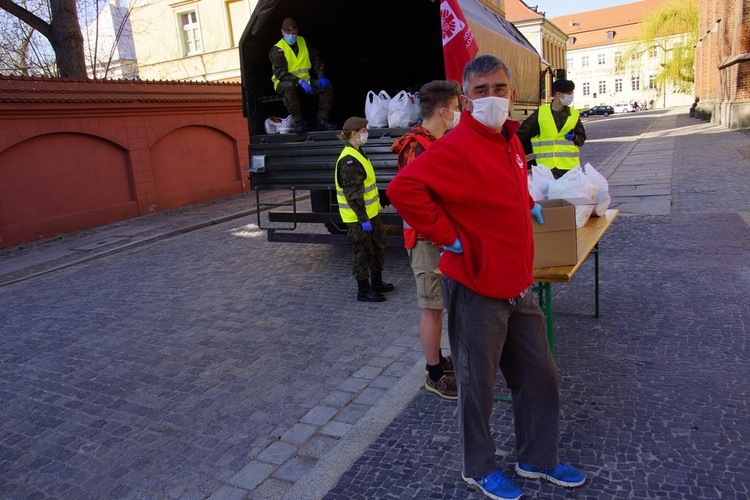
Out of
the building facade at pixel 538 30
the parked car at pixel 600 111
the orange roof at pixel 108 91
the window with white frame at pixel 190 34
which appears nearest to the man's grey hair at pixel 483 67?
the orange roof at pixel 108 91

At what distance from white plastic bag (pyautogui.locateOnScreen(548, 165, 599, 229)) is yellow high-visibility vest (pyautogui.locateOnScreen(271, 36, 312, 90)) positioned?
13.8 feet

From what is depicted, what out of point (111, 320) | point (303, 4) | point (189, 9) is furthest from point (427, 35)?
point (189, 9)

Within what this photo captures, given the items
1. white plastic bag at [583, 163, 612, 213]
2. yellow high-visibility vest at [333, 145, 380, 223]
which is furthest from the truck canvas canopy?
white plastic bag at [583, 163, 612, 213]

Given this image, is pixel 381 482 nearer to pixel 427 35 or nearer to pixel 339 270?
pixel 339 270

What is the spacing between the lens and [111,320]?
19.6 ft

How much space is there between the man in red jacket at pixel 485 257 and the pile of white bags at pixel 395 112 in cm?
380

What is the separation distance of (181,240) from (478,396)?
879cm

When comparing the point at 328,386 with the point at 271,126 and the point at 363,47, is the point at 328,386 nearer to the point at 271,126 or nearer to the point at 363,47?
the point at 271,126

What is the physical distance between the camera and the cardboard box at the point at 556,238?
3131 mm

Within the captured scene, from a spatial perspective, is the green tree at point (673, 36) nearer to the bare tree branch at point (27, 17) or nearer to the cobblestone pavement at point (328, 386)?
the bare tree branch at point (27, 17)

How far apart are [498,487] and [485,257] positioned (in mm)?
1070

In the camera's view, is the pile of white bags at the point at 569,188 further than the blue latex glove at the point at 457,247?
Yes

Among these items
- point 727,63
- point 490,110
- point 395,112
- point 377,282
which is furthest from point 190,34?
point 490,110

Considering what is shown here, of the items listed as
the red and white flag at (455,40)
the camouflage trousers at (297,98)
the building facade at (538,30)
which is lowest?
the camouflage trousers at (297,98)
